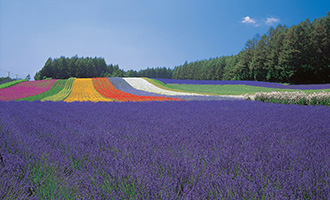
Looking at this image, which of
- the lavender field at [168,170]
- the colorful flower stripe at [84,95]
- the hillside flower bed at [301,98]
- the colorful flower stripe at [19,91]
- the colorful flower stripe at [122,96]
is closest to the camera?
the lavender field at [168,170]

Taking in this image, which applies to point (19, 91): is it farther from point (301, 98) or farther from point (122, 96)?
point (301, 98)

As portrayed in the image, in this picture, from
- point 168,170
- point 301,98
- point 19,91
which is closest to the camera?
point 168,170

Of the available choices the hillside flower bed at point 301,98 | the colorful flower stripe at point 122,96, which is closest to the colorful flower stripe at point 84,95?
the colorful flower stripe at point 122,96

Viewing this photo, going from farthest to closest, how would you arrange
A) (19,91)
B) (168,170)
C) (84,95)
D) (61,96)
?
(19,91) < (84,95) < (61,96) < (168,170)

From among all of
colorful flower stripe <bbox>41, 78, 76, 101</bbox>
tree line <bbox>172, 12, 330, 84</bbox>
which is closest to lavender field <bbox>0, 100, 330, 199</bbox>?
colorful flower stripe <bbox>41, 78, 76, 101</bbox>

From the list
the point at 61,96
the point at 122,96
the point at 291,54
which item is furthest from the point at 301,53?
the point at 61,96

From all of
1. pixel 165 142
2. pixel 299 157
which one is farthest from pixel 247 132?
pixel 165 142

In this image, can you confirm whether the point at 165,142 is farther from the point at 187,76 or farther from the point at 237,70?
the point at 187,76

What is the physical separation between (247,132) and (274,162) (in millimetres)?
1236

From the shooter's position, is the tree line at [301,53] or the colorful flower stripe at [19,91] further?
the tree line at [301,53]

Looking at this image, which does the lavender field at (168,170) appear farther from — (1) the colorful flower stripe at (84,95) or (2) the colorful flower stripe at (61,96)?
(2) the colorful flower stripe at (61,96)

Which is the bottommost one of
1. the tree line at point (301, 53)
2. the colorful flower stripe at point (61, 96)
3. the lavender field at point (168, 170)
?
the lavender field at point (168, 170)

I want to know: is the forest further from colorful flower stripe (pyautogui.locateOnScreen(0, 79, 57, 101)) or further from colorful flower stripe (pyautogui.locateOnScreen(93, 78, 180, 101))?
colorful flower stripe (pyautogui.locateOnScreen(0, 79, 57, 101))

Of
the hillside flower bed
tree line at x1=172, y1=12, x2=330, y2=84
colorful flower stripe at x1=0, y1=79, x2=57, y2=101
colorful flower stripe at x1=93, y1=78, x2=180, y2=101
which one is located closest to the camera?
the hillside flower bed
